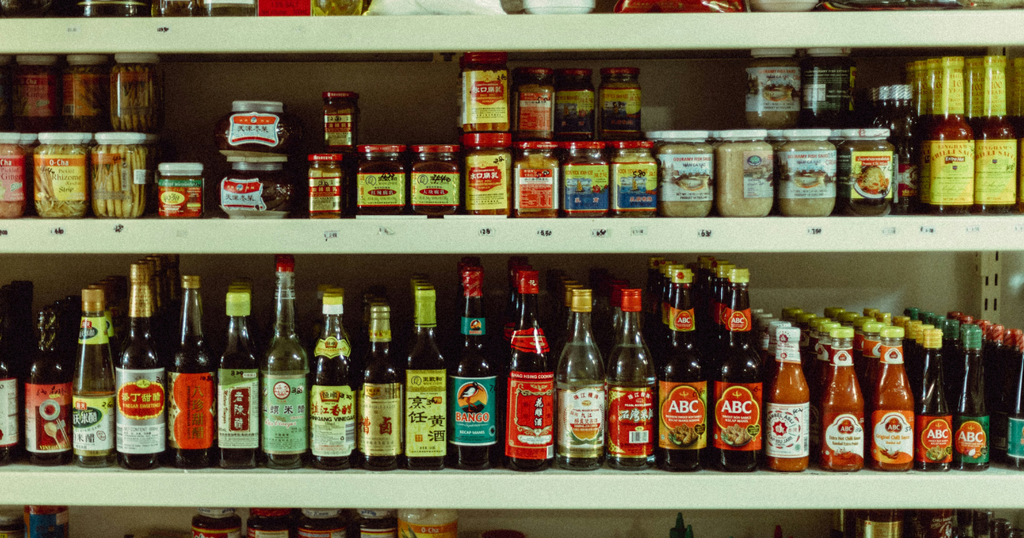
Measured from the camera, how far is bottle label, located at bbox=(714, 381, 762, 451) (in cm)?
152

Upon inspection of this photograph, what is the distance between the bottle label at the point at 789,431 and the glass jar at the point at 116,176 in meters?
1.26

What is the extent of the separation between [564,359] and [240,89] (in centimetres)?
98

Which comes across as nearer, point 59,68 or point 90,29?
point 90,29

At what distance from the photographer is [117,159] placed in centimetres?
154

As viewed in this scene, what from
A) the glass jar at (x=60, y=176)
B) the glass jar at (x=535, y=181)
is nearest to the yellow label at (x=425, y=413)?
the glass jar at (x=535, y=181)

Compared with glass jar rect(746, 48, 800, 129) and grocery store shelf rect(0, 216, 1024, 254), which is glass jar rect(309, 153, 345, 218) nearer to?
grocery store shelf rect(0, 216, 1024, 254)

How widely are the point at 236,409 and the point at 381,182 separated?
502 mm

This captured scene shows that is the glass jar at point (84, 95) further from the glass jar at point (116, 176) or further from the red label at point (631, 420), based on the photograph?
the red label at point (631, 420)

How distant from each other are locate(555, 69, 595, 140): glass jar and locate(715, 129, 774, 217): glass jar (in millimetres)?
273

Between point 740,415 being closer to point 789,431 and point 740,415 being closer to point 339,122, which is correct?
point 789,431

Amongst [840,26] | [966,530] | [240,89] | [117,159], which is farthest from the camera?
[240,89]

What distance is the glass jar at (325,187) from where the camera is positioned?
1.53 metres

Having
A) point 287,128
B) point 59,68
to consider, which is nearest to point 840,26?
point 287,128

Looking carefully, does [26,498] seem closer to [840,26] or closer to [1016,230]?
[840,26]
